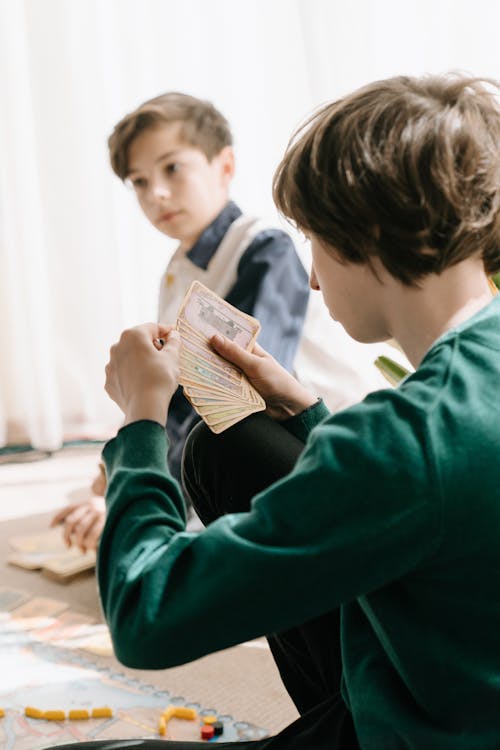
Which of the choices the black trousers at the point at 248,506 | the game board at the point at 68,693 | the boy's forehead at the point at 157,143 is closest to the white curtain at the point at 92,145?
the boy's forehead at the point at 157,143

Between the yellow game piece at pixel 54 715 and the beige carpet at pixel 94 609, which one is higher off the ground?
the yellow game piece at pixel 54 715

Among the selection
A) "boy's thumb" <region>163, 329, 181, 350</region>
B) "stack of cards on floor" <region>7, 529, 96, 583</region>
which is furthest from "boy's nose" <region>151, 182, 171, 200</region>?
"boy's thumb" <region>163, 329, 181, 350</region>

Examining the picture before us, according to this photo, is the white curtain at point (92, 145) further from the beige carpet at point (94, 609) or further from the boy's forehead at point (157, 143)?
the boy's forehead at point (157, 143)

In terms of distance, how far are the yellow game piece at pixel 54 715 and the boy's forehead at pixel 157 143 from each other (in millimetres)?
1158

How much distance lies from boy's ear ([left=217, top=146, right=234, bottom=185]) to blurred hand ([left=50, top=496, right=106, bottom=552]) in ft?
2.76

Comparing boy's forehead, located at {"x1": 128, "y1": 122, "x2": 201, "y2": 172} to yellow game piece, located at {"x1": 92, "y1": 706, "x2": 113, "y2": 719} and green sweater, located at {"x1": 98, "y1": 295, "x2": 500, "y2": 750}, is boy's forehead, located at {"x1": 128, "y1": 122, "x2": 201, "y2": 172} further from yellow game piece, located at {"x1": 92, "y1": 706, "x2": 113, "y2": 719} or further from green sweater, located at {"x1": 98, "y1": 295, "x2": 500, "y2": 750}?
green sweater, located at {"x1": 98, "y1": 295, "x2": 500, "y2": 750}

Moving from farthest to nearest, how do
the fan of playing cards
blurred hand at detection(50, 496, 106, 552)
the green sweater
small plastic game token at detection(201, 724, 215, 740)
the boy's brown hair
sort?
1. blurred hand at detection(50, 496, 106, 552)
2. small plastic game token at detection(201, 724, 215, 740)
3. the fan of playing cards
4. the boy's brown hair
5. the green sweater

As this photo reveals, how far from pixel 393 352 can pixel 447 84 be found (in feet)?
4.59

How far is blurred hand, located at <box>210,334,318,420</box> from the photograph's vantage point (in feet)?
3.15

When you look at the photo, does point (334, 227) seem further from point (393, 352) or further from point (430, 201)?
point (393, 352)

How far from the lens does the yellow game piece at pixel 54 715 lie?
3.83ft

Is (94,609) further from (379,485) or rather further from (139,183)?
(379,485)

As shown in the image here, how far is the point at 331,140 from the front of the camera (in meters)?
0.69

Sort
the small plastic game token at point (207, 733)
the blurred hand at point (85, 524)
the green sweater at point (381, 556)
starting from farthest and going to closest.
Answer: the blurred hand at point (85, 524), the small plastic game token at point (207, 733), the green sweater at point (381, 556)
